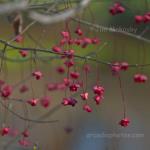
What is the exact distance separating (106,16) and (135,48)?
58 centimetres

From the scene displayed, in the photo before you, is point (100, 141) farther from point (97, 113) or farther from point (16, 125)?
point (97, 113)

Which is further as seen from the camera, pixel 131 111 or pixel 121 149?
pixel 131 111

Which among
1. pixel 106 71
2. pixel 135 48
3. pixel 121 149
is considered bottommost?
pixel 121 149

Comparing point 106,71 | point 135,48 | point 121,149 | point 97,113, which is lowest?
point 121,149

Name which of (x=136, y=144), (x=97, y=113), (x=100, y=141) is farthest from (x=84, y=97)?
(x=97, y=113)

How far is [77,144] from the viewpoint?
4270 mm

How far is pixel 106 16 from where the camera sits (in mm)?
7113

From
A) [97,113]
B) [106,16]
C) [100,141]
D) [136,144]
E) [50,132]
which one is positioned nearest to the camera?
[100,141]

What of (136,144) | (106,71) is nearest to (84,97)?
(136,144)

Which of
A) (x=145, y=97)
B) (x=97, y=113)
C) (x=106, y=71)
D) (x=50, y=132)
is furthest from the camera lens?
(x=106, y=71)

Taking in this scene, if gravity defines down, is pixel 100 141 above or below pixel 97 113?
below

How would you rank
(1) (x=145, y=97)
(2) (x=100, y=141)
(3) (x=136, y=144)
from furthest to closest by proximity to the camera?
1. (1) (x=145, y=97)
2. (3) (x=136, y=144)
3. (2) (x=100, y=141)

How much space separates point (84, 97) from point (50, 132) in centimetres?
263

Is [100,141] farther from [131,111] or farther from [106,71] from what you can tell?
[106,71]
